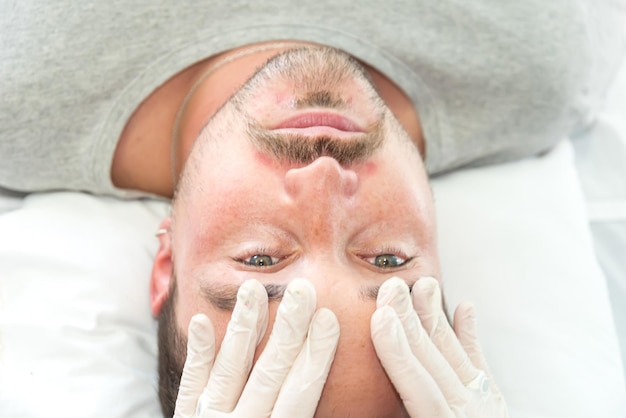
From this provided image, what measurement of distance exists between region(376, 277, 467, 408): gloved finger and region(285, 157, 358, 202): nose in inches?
6.8

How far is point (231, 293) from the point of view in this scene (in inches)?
45.0

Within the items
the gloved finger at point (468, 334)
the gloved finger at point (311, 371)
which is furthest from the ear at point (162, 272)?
the gloved finger at point (468, 334)

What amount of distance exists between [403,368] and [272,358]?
0.64 feet

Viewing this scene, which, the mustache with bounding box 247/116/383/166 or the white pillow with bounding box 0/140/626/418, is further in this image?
the white pillow with bounding box 0/140/626/418

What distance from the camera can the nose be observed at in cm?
115

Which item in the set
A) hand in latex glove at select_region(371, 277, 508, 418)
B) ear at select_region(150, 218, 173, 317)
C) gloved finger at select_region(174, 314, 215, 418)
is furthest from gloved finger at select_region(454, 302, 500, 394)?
ear at select_region(150, 218, 173, 317)

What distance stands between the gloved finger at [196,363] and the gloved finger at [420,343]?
0.88 feet

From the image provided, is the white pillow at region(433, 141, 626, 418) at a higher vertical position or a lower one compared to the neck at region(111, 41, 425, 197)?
lower

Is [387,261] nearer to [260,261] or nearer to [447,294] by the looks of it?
[260,261]

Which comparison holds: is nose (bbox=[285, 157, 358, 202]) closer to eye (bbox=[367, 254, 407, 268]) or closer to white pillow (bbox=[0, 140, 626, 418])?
eye (bbox=[367, 254, 407, 268])

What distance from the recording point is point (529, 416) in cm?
138

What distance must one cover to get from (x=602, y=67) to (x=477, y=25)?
0.45m

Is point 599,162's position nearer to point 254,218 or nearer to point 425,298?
point 425,298

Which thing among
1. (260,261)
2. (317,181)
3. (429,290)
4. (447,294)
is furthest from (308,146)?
(447,294)
